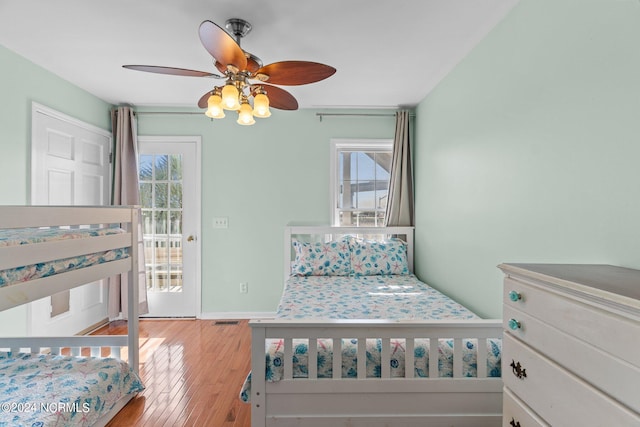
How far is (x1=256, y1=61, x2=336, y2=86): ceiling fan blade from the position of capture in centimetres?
165

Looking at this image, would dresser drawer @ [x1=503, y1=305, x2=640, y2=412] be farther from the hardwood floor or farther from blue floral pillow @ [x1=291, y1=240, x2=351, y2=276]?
blue floral pillow @ [x1=291, y1=240, x2=351, y2=276]

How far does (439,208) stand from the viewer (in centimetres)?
270

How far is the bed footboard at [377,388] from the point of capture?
4.59 feet

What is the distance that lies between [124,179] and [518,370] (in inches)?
140

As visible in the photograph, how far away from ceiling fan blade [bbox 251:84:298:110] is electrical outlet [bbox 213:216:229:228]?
163 cm

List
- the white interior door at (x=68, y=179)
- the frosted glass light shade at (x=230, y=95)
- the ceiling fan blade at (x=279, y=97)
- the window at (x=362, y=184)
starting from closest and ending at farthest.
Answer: the frosted glass light shade at (x=230, y=95)
the ceiling fan blade at (x=279, y=97)
the white interior door at (x=68, y=179)
the window at (x=362, y=184)

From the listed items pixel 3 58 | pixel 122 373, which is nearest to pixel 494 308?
pixel 122 373

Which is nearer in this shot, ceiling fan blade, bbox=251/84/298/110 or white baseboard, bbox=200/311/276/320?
ceiling fan blade, bbox=251/84/298/110

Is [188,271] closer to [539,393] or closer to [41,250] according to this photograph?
[41,250]

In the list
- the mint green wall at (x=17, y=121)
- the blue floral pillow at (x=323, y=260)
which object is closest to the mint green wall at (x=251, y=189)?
the blue floral pillow at (x=323, y=260)

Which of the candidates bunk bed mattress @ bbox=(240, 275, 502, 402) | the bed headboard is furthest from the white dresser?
the bed headboard

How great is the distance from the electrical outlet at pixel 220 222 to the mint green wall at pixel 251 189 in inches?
1.7

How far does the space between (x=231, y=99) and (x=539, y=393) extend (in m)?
1.74

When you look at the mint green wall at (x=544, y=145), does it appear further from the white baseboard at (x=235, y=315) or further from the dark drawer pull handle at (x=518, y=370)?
the white baseboard at (x=235, y=315)
